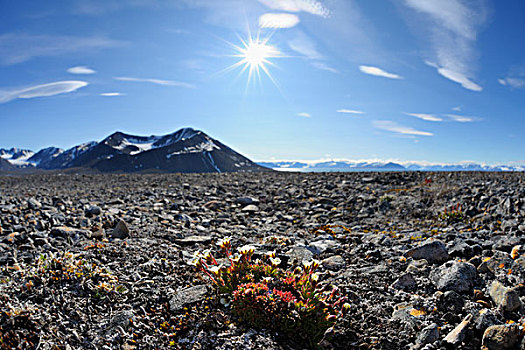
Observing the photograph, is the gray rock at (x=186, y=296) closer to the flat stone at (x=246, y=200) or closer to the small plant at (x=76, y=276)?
the small plant at (x=76, y=276)

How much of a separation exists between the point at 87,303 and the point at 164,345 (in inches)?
50.4

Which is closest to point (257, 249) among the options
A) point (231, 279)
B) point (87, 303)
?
point (231, 279)

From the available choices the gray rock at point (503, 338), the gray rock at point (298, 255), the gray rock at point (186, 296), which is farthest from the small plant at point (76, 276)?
the gray rock at point (503, 338)

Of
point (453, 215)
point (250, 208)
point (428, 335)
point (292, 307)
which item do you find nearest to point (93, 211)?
point (250, 208)

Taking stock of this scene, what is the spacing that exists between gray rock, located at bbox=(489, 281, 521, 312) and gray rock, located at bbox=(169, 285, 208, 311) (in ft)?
13.1

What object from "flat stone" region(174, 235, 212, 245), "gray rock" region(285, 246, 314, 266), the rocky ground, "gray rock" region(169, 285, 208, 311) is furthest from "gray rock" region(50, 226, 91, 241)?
"gray rock" region(285, 246, 314, 266)

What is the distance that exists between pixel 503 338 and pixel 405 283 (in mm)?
1607

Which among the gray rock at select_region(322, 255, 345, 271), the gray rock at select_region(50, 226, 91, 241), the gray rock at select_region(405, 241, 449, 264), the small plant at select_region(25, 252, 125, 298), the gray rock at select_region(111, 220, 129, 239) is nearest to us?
the small plant at select_region(25, 252, 125, 298)

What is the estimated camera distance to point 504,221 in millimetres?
7207

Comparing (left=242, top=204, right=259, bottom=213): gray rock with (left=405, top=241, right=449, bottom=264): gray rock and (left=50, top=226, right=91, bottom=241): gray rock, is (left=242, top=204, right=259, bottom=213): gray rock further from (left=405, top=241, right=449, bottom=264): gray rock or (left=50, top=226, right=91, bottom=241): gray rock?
(left=405, top=241, right=449, bottom=264): gray rock

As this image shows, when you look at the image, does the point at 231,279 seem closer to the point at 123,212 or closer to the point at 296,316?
the point at 296,316

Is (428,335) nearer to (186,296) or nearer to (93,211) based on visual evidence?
(186,296)

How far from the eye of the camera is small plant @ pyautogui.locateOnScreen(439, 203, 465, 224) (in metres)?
8.40

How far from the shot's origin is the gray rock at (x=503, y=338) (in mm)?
3088
